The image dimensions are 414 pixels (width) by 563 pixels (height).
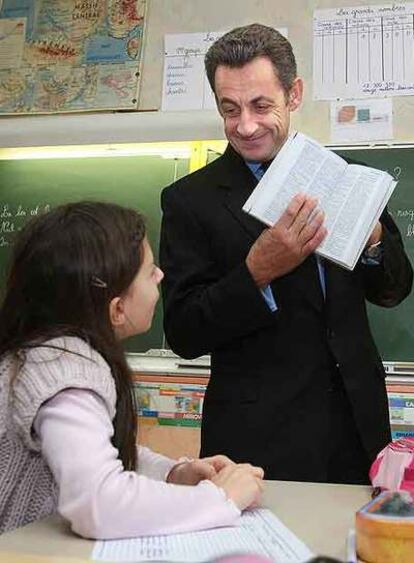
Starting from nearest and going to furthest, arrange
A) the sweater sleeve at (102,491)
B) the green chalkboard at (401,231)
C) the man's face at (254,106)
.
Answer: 1. the sweater sleeve at (102,491)
2. the man's face at (254,106)
3. the green chalkboard at (401,231)

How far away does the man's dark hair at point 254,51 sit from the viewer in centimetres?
152

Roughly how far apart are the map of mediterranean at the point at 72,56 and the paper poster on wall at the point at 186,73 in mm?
131

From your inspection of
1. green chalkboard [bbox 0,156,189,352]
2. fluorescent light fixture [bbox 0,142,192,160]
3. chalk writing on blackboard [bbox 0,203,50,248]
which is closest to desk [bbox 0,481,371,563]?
green chalkboard [bbox 0,156,189,352]

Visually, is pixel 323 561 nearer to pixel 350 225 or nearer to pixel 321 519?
pixel 321 519

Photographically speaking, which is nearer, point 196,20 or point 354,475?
point 354,475

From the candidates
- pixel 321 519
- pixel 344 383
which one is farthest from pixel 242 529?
pixel 344 383

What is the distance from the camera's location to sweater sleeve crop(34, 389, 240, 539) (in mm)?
805

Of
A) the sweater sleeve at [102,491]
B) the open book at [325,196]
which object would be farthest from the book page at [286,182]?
the sweater sleeve at [102,491]

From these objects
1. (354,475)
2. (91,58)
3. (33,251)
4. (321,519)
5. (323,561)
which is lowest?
(354,475)

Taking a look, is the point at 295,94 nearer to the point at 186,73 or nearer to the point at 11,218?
the point at 186,73

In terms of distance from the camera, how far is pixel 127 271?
1113mm

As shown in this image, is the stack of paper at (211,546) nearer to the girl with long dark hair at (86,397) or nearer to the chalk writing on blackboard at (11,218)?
the girl with long dark hair at (86,397)

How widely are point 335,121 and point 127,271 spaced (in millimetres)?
1671

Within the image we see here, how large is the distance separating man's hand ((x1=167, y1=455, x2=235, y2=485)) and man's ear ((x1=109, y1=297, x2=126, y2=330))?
0.84 feet
